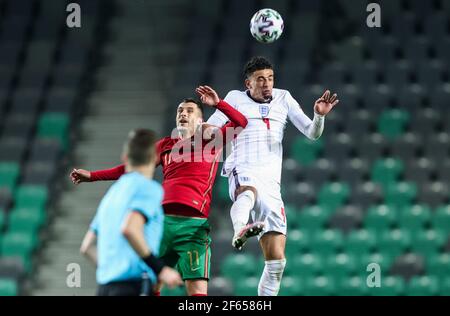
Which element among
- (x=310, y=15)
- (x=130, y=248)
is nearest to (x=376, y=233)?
(x=310, y=15)

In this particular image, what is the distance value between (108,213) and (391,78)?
6.09 m

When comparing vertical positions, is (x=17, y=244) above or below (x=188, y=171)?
above

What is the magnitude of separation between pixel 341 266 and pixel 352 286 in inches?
8.9

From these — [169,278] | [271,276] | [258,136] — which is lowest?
[169,278]

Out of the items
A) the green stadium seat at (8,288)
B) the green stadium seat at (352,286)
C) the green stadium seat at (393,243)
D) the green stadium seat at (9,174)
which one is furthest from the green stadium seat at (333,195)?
the green stadium seat at (9,174)

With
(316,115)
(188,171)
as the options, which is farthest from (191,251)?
(316,115)

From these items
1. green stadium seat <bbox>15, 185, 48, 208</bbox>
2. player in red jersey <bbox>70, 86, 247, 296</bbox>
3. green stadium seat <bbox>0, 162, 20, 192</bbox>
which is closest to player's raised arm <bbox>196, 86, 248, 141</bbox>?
player in red jersey <bbox>70, 86, 247, 296</bbox>

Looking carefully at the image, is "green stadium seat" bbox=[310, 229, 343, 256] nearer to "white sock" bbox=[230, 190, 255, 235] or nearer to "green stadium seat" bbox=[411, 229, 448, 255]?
"green stadium seat" bbox=[411, 229, 448, 255]

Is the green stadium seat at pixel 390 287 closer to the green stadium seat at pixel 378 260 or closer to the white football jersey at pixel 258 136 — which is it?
the green stadium seat at pixel 378 260

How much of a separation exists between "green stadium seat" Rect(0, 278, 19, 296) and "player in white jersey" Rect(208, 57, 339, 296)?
11.0ft

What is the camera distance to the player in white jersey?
521 centimetres

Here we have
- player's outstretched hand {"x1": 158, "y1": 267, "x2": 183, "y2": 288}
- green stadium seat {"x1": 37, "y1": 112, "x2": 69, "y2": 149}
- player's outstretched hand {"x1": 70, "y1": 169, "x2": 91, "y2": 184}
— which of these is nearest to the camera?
player's outstretched hand {"x1": 158, "y1": 267, "x2": 183, "y2": 288}

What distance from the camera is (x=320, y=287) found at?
8039 mm

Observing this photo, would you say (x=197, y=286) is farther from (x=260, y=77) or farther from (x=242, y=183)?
(x=260, y=77)
